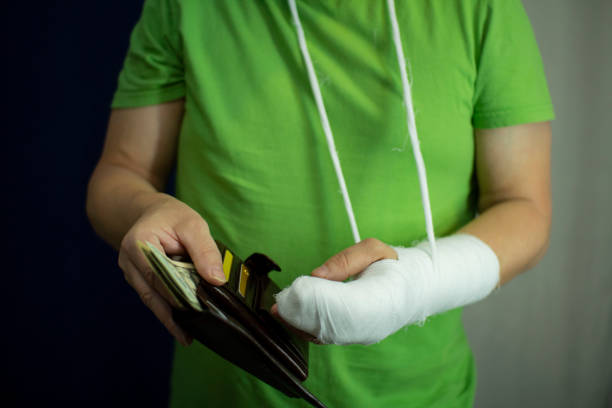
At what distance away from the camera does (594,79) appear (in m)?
0.75

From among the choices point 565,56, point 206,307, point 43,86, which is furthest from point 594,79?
point 43,86

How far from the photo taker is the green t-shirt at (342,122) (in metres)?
0.49

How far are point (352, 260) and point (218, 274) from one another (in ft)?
0.42

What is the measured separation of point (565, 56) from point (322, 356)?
687mm

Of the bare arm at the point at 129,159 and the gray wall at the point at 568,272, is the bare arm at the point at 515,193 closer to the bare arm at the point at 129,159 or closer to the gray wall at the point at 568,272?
the gray wall at the point at 568,272

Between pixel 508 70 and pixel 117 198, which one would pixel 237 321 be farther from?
pixel 508 70

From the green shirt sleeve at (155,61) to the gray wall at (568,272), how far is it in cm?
65

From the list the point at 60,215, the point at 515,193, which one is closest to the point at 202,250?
the point at 515,193

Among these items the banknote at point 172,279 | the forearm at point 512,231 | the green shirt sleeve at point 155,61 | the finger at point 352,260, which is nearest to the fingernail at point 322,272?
the finger at point 352,260

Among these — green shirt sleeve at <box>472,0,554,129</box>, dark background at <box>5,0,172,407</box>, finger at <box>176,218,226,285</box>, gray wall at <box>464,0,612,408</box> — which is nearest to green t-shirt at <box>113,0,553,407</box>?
green shirt sleeve at <box>472,0,554,129</box>

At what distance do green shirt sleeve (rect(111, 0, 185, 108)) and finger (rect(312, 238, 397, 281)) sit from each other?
341 mm

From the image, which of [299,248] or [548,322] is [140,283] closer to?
[299,248]

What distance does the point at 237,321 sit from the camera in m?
0.35

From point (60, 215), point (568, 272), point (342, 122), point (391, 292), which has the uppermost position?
point (342, 122)
